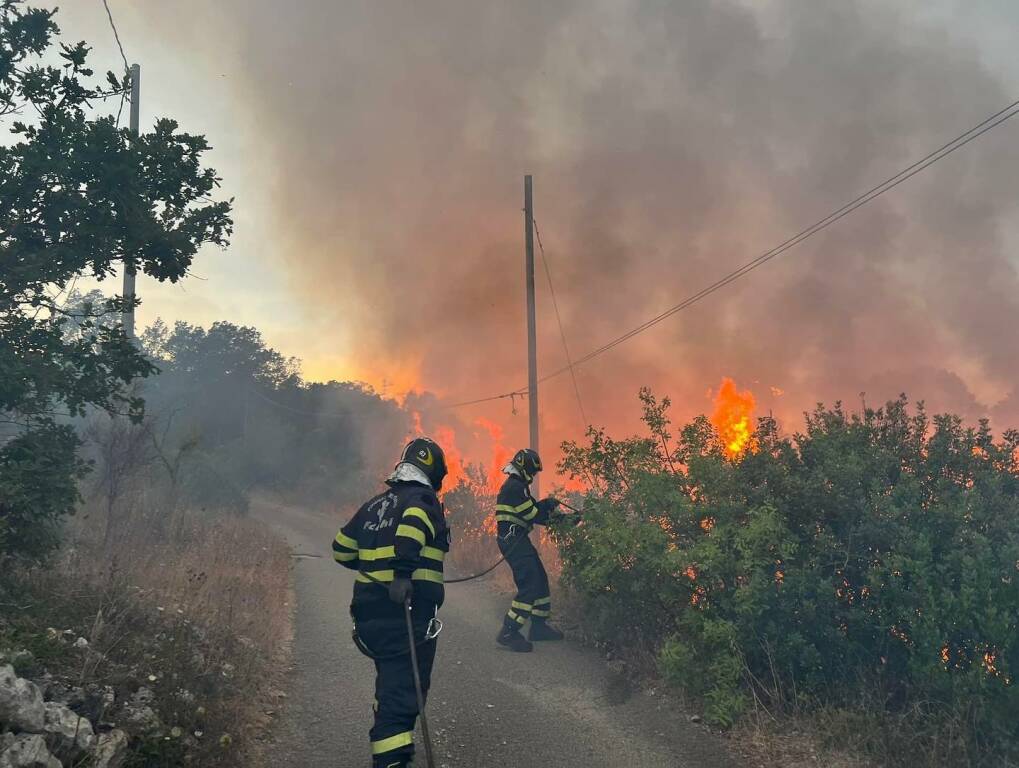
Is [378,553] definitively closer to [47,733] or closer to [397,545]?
[397,545]

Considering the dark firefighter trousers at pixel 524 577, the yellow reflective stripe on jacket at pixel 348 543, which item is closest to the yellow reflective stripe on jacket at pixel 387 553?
the yellow reflective stripe on jacket at pixel 348 543

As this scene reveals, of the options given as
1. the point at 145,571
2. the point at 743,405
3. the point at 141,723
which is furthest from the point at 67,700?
the point at 743,405

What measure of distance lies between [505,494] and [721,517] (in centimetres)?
278

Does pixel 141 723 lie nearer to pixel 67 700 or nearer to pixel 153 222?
pixel 67 700

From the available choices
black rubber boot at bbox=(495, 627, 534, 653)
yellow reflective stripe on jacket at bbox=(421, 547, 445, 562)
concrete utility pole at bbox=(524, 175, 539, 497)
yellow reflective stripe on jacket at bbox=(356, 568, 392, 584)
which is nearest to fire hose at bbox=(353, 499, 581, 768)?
yellow reflective stripe on jacket at bbox=(356, 568, 392, 584)

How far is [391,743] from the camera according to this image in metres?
3.64

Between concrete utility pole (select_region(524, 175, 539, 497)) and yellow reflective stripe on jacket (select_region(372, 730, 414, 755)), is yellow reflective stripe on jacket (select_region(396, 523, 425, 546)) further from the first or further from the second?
concrete utility pole (select_region(524, 175, 539, 497))

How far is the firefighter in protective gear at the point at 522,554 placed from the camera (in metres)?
7.31

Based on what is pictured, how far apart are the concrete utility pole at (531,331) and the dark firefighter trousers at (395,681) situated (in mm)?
8827

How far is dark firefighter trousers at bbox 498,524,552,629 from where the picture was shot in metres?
7.35

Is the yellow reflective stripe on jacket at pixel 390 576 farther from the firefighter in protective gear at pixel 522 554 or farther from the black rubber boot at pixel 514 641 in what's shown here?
the black rubber boot at pixel 514 641

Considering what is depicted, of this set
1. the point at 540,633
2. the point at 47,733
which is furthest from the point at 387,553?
the point at 540,633

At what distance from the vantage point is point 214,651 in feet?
17.2

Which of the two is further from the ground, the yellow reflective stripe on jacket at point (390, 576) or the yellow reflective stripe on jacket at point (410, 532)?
the yellow reflective stripe on jacket at point (410, 532)
